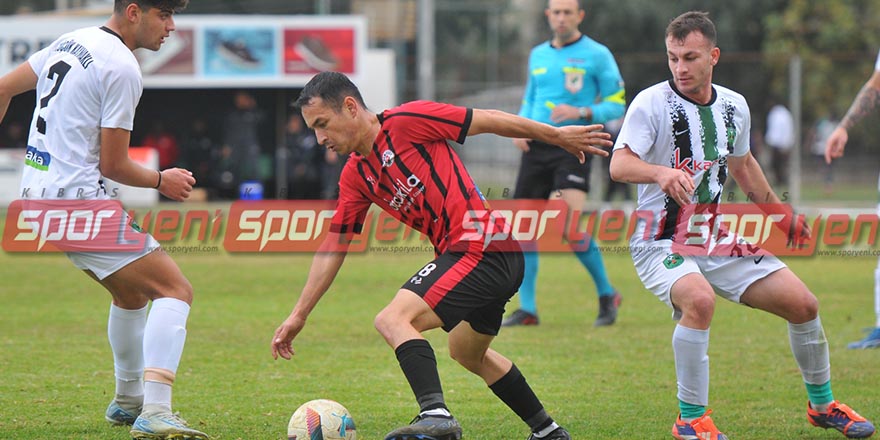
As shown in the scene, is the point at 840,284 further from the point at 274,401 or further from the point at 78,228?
the point at 78,228

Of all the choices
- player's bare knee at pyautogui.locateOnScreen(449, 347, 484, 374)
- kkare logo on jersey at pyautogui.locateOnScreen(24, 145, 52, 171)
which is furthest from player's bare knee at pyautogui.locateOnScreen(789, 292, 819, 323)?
kkare logo on jersey at pyautogui.locateOnScreen(24, 145, 52, 171)

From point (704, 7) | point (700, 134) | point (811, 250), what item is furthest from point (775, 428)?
point (704, 7)

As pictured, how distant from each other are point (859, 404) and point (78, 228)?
444 centimetres

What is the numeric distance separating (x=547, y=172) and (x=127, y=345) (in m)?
4.69

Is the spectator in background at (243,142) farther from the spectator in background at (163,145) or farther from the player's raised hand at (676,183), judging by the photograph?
the player's raised hand at (676,183)

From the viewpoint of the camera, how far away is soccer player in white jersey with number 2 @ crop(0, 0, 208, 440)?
5.45m

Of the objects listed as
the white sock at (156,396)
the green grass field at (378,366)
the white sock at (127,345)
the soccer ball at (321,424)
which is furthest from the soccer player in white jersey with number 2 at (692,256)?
the white sock at (127,345)

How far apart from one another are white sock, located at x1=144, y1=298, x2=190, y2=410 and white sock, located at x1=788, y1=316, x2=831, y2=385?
3.13 meters

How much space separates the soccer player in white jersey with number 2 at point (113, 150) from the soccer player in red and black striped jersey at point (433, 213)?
25.4 inches

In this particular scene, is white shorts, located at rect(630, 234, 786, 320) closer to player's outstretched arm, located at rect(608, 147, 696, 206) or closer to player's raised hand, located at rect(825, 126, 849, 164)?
player's outstretched arm, located at rect(608, 147, 696, 206)

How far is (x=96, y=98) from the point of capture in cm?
547

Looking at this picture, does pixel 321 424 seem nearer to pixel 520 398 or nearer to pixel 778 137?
pixel 520 398

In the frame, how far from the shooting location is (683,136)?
5.78 meters

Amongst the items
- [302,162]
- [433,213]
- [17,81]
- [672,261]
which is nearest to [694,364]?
[672,261]
